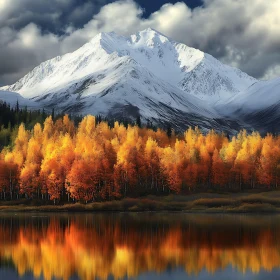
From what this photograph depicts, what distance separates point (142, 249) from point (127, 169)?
72.8 metres

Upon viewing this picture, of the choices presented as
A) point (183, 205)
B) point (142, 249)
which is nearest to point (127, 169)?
point (183, 205)

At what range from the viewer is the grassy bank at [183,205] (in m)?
106

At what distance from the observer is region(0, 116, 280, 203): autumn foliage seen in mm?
125875

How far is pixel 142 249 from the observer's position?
5831 centimetres

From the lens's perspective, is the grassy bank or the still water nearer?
the still water

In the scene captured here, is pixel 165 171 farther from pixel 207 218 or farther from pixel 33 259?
pixel 33 259

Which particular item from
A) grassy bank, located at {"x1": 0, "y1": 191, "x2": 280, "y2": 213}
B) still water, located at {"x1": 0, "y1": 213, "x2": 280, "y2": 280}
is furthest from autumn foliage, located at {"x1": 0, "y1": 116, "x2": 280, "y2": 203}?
still water, located at {"x1": 0, "y1": 213, "x2": 280, "y2": 280}

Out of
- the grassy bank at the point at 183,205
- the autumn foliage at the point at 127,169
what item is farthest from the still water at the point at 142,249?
the autumn foliage at the point at 127,169

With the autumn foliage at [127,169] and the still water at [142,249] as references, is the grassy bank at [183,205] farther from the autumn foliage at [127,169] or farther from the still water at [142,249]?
the still water at [142,249]

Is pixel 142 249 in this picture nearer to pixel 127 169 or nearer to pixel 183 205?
pixel 183 205

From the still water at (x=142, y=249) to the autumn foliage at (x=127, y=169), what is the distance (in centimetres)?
3579

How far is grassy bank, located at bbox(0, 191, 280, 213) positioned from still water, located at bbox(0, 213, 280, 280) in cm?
1502

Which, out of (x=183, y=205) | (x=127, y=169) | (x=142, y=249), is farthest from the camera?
(x=127, y=169)

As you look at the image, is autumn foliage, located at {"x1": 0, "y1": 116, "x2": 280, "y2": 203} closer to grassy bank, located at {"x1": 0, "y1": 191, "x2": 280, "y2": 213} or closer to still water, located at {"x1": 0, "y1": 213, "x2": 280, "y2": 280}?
grassy bank, located at {"x1": 0, "y1": 191, "x2": 280, "y2": 213}
